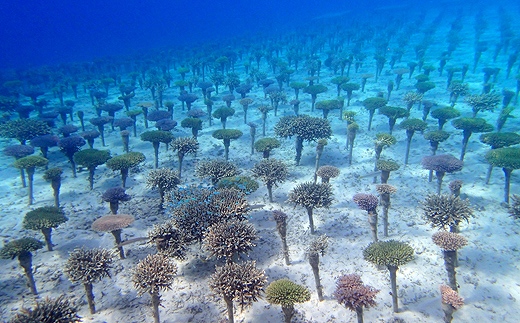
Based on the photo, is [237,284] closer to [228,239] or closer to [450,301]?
[228,239]

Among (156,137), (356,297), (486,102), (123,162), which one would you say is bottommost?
(356,297)

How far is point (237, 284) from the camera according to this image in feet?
25.3

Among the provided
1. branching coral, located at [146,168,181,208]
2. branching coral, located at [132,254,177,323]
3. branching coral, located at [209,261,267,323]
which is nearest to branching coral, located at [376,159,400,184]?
branching coral, located at [209,261,267,323]

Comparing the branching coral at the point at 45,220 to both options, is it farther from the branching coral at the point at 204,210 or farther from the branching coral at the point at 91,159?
the branching coral at the point at 91,159

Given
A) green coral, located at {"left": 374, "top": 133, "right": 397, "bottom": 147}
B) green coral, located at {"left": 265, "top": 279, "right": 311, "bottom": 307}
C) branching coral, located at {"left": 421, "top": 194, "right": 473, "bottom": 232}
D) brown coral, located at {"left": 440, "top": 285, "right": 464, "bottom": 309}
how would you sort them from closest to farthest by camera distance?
brown coral, located at {"left": 440, "top": 285, "right": 464, "bottom": 309}
green coral, located at {"left": 265, "top": 279, "right": 311, "bottom": 307}
branching coral, located at {"left": 421, "top": 194, "right": 473, "bottom": 232}
green coral, located at {"left": 374, "top": 133, "right": 397, "bottom": 147}

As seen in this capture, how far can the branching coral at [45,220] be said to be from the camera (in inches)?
428

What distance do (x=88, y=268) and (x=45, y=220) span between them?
158 inches

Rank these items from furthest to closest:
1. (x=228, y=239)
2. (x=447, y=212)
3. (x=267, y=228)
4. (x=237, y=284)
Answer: (x=267, y=228) → (x=447, y=212) → (x=228, y=239) → (x=237, y=284)

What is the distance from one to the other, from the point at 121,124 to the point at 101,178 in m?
6.10

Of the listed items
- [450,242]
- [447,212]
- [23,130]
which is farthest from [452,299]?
[23,130]

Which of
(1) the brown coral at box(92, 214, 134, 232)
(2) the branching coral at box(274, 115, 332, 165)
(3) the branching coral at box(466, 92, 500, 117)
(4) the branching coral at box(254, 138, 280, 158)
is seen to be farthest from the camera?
(3) the branching coral at box(466, 92, 500, 117)

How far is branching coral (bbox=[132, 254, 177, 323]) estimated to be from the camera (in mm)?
7883

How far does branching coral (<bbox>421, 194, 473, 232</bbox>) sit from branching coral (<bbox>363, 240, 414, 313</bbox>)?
2.54 m

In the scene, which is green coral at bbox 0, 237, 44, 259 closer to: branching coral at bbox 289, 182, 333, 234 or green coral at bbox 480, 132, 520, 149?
branching coral at bbox 289, 182, 333, 234
